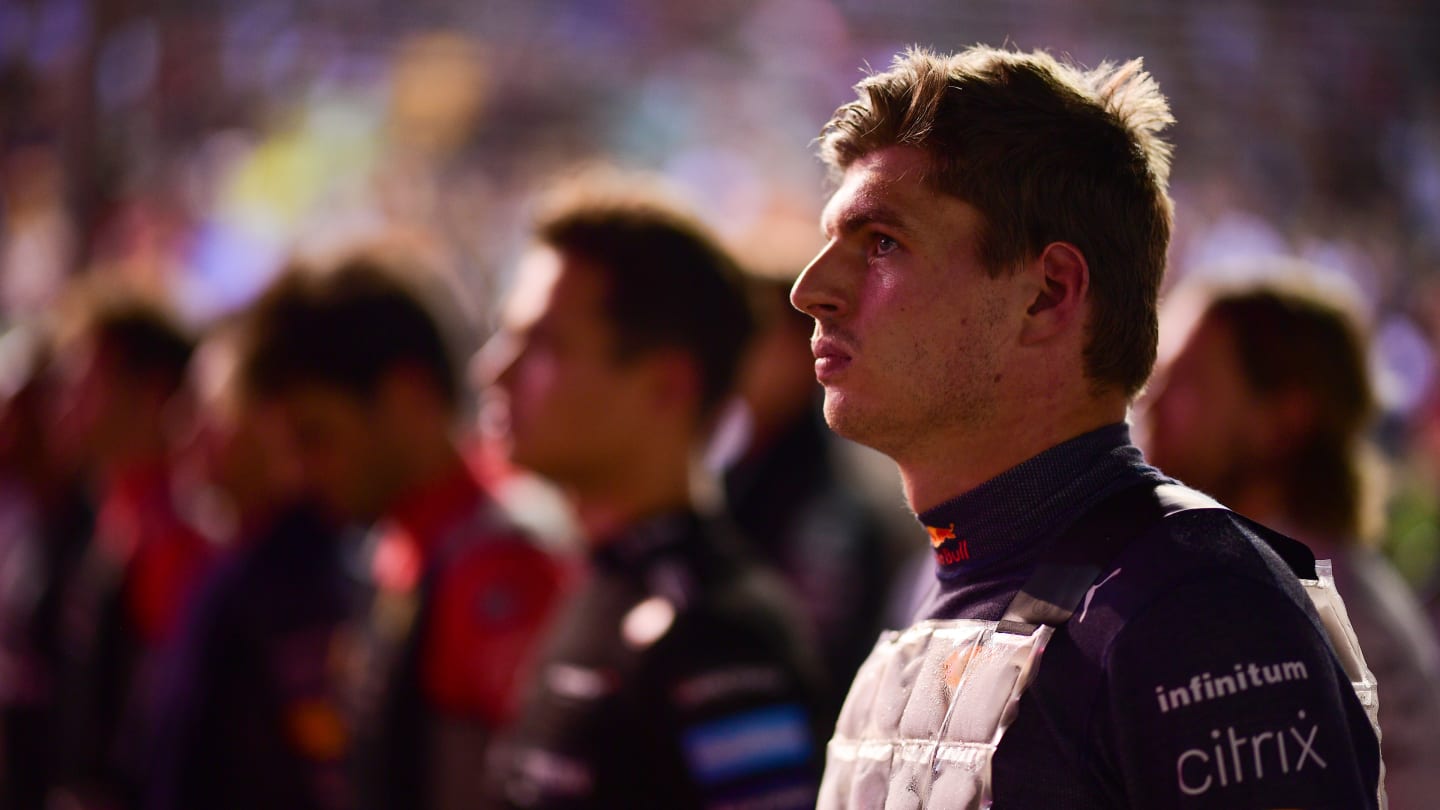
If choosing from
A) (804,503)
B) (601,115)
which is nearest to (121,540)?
(804,503)

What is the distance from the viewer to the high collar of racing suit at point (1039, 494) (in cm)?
151

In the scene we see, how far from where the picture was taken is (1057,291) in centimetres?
154

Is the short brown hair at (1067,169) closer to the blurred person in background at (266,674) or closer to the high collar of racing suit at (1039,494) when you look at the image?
the high collar of racing suit at (1039,494)

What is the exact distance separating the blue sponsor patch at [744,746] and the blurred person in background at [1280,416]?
105cm

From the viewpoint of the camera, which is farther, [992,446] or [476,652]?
[476,652]

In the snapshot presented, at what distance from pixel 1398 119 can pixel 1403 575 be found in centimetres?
1193

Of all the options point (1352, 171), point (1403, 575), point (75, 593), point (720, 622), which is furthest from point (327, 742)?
point (1352, 171)

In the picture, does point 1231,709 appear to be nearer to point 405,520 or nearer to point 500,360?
point 500,360

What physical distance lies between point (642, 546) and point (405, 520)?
30.7 inches

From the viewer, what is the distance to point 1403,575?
238 inches

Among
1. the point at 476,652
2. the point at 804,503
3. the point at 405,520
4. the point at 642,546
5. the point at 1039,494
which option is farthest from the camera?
the point at 804,503

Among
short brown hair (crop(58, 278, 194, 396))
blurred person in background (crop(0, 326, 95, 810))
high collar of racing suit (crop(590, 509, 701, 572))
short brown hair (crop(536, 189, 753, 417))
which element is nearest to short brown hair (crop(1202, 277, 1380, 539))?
short brown hair (crop(536, 189, 753, 417))

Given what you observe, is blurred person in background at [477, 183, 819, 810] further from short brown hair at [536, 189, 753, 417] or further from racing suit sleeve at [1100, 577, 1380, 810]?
racing suit sleeve at [1100, 577, 1380, 810]

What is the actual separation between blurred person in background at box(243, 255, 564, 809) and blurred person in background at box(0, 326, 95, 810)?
1.81 m
